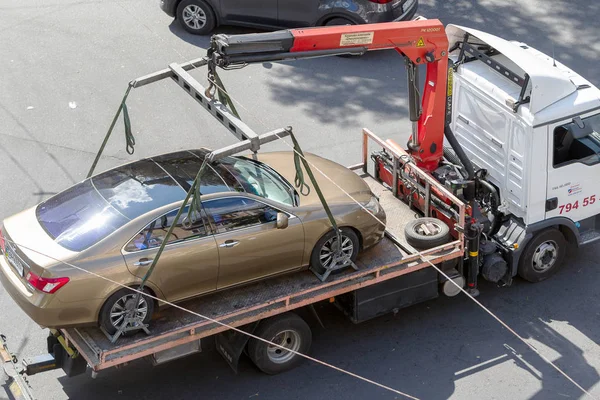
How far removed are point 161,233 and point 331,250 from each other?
1.91 meters

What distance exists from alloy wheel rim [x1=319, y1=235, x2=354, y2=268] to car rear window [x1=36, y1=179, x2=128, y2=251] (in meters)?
2.14

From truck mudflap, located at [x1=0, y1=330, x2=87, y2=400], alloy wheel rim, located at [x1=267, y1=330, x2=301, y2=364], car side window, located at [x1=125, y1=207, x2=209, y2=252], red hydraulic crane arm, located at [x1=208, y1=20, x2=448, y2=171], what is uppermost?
red hydraulic crane arm, located at [x1=208, y1=20, x2=448, y2=171]

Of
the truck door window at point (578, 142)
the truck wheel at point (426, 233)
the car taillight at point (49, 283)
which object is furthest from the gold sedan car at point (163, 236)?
the truck door window at point (578, 142)

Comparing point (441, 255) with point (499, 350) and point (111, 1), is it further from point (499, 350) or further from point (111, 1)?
point (111, 1)

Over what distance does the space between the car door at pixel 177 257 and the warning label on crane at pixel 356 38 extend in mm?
2370

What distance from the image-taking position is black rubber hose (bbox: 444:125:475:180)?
1055 centimetres

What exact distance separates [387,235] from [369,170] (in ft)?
5.96

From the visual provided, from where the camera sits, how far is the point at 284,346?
9539 millimetres

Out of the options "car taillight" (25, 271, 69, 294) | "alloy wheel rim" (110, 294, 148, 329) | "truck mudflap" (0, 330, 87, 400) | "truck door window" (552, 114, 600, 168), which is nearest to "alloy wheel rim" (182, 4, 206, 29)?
"truck door window" (552, 114, 600, 168)

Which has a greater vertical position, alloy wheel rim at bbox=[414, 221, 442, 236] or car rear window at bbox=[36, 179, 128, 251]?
car rear window at bbox=[36, 179, 128, 251]

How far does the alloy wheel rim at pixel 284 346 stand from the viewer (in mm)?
9414

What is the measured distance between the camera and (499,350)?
9.97 meters

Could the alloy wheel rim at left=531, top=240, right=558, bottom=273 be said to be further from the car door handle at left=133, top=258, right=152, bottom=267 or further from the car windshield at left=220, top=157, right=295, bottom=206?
the car door handle at left=133, top=258, right=152, bottom=267

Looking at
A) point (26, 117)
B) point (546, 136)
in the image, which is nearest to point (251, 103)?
point (26, 117)
